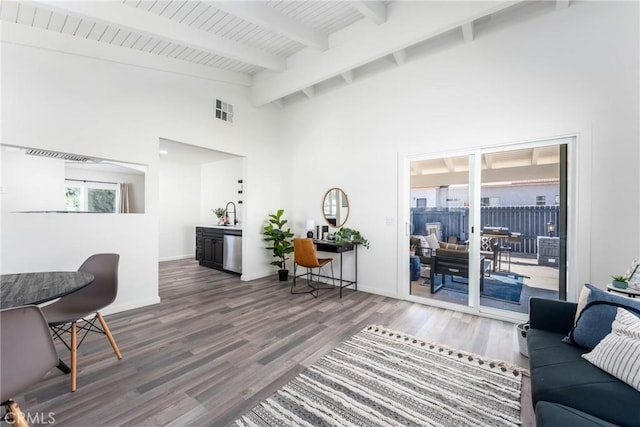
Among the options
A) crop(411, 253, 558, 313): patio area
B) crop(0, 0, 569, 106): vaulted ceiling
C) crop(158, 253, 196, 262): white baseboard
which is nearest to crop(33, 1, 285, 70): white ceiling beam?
crop(0, 0, 569, 106): vaulted ceiling

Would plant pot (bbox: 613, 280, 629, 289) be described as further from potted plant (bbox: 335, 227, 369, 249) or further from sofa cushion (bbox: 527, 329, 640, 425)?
potted plant (bbox: 335, 227, 369, 249)

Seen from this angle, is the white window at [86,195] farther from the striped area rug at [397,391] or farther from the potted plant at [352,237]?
the potted plant at [352,237]

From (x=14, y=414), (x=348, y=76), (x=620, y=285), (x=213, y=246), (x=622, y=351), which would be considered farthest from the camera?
(x=213, y=246)

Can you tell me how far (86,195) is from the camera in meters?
3.10

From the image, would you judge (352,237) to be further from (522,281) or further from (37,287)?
(37,287)

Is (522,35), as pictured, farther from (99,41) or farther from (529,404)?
(99,41)

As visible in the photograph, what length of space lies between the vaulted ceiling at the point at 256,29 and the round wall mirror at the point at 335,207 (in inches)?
70.4

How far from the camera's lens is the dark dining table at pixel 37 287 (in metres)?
1.53

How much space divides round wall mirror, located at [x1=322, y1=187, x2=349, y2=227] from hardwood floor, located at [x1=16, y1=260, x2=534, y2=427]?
47.0 inches

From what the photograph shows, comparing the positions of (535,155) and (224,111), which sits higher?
(224,111)

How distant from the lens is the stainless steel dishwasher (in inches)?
204

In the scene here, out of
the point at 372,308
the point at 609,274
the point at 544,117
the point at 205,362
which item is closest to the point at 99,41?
the point at 205,362

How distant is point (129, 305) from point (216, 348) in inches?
68.2

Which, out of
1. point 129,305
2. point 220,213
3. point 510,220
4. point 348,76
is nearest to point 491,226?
point 510,220
